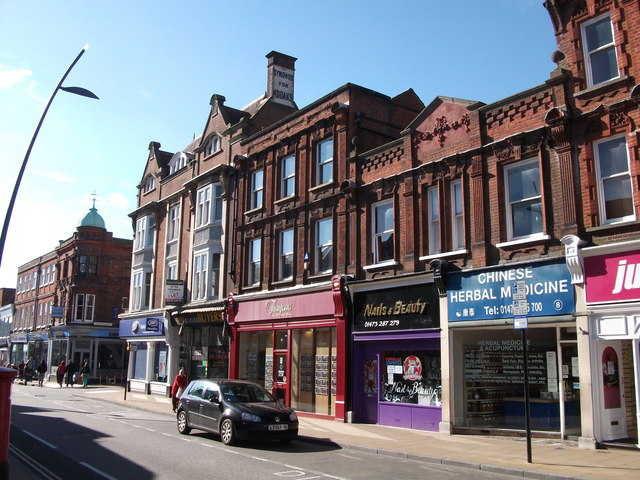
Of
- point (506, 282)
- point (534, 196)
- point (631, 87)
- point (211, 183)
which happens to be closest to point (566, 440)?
point (506, 282)

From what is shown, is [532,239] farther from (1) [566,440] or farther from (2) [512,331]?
(1) [566,440]

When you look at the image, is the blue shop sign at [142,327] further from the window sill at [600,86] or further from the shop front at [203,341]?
the window sill at [600,86]

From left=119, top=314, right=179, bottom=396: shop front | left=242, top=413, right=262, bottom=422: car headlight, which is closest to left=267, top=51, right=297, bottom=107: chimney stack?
left=119, top=314, right=179, bottom=396: shop front

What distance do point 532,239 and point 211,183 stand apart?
18.1 meters

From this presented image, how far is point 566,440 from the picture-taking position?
13742mm

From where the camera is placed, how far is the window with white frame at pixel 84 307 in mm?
48000

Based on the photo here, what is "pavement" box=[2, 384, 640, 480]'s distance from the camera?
10236 mm

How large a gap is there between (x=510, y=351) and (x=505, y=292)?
5.42 feet

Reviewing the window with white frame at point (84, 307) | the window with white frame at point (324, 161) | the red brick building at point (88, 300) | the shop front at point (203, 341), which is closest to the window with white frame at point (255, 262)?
the shop front at point (203, 341)

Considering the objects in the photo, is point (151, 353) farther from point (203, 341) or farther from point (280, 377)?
point (280, 377)

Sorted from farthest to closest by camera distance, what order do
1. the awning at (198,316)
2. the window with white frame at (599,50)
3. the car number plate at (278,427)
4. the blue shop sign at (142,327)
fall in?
the blue shop sign at (142,327) < the awning at (198,316) < the window with white frame at (599,50) < the car number plate at (278,427)

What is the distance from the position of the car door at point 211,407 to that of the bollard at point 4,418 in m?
6.35

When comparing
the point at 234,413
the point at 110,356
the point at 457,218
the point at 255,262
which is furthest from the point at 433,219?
the point at 110,356

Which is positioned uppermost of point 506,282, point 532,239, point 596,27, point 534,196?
point 596,27
